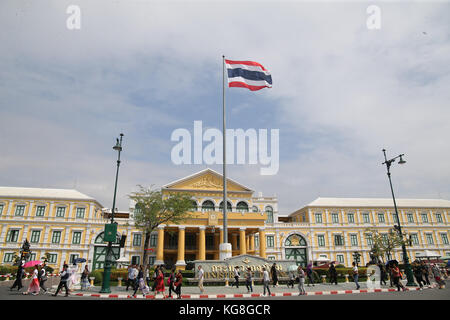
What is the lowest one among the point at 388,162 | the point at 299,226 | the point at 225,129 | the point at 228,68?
the point at 299,226

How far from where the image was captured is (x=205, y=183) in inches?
1534

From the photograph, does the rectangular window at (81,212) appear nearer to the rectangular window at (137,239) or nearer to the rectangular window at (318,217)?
the rectangular window at (137,239)

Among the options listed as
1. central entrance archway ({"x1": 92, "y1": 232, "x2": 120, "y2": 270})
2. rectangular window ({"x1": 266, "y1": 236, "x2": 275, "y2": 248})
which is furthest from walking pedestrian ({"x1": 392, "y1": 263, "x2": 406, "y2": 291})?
central entrance archway ({"x1": 92, "y1": 232, "x2": 120, "y2": 270})

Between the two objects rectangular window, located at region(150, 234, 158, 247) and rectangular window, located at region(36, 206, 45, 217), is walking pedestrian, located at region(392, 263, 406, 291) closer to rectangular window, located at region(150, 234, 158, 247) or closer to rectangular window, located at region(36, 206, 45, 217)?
rectangular window, located at region(150, 234, 158, 247)

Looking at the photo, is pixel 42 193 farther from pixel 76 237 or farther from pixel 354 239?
pixel 354 239

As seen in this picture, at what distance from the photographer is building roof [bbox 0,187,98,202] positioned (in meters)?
38.0

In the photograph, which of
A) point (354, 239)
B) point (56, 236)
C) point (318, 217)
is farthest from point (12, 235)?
Answer: point (354, 239)

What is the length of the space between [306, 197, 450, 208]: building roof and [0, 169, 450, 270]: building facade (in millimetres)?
172

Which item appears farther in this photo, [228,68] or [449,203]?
[449,203]
